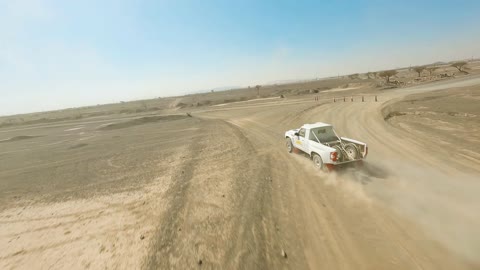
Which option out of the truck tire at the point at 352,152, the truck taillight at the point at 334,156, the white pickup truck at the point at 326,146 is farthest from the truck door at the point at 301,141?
the truck taillight at the point at 334,156

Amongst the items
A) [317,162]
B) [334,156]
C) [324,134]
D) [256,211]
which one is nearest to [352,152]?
[334,156]

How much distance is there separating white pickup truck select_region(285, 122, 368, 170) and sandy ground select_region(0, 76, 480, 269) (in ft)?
1.94

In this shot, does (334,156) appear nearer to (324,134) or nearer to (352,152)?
(352,152)

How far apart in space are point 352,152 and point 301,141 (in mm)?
2940

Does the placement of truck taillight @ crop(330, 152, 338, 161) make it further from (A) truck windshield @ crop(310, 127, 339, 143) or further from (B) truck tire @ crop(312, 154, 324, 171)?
(A) truck windshield @ crop(310, 127, 339, 143)

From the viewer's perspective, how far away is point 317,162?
39.6 feet

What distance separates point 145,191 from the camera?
37.7 feet

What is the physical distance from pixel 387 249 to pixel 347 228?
45.9 inches

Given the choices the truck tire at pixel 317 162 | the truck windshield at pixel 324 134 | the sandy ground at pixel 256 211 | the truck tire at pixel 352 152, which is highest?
the truck windshield at pixel 324 134

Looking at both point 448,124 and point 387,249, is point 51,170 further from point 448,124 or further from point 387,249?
point 448,124

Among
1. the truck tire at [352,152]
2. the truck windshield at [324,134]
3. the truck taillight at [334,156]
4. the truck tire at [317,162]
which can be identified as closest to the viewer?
the truck taillight at [334,156]

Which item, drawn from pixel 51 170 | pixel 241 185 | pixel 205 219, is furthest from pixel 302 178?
pixel 51 170

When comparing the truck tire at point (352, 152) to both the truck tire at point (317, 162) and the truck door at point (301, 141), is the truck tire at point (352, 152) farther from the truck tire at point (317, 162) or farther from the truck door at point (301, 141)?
the truck door at point (301, 141)

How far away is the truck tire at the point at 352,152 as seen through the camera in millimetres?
11297
